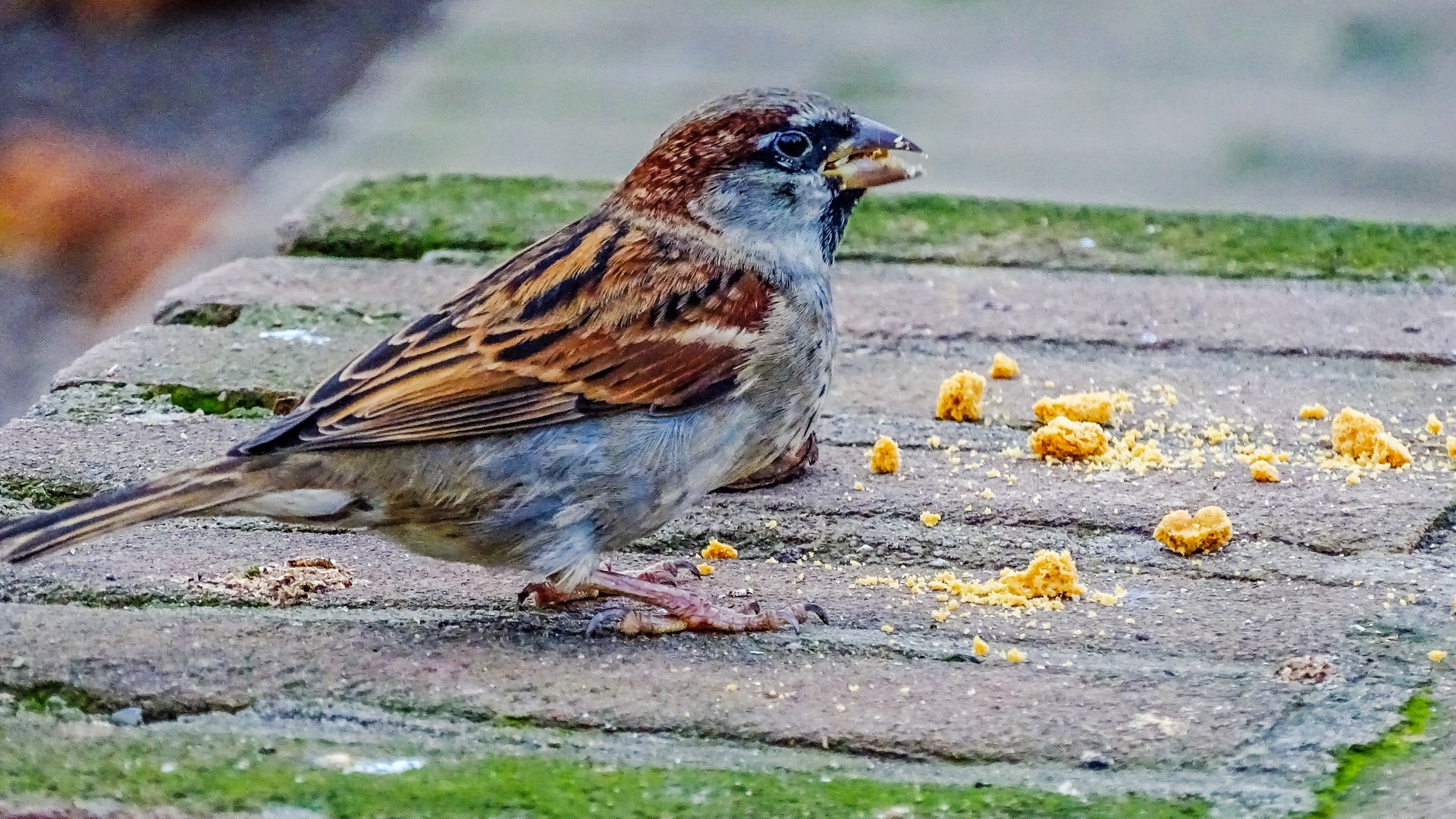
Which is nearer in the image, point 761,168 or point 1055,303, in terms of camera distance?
point 761,168

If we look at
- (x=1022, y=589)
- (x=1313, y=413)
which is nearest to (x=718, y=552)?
(x=1022, y=589)

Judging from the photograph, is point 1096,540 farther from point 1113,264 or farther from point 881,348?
point 1113,264

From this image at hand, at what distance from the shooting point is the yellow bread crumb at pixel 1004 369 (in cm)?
371

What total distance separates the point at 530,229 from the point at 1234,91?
10.6ft

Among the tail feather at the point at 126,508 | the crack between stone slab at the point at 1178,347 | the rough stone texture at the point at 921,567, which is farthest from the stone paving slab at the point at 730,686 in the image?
the crack between stone slab at the point at 1178,347

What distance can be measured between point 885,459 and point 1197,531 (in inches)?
22.6

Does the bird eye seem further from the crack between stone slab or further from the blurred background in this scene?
the blurred background

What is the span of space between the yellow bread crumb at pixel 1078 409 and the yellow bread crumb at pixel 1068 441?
0.08 metres

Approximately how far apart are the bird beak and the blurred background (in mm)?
1610

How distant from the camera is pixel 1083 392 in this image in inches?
143

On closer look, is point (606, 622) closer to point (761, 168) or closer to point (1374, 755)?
point (761, 168)

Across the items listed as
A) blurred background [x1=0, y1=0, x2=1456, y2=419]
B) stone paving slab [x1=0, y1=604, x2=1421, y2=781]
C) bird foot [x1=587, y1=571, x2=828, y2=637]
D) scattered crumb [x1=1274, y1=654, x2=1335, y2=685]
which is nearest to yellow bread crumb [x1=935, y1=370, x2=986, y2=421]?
bird foot [x1=587, y1=571, x2=828, y2=637]

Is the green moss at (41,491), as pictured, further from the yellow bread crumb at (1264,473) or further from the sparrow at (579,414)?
the yellow bread crumb at (1264,473)

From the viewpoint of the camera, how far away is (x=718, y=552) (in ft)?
10.2
